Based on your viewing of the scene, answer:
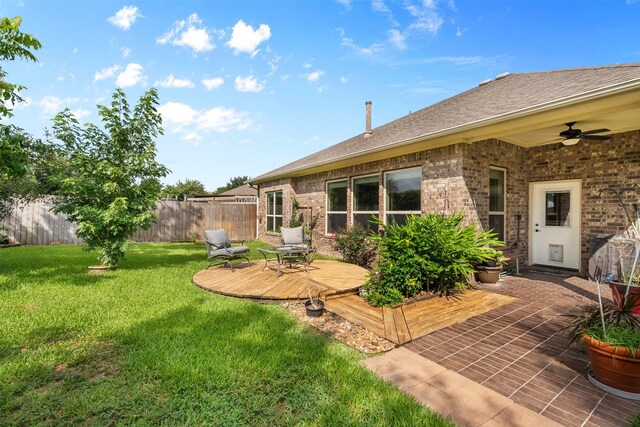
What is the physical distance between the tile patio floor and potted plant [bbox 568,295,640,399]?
12cm

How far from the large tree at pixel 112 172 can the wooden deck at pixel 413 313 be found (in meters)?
5.34

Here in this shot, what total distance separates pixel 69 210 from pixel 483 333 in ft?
27.2

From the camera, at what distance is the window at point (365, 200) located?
790 cm

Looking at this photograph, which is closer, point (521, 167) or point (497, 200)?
point (497, 200)

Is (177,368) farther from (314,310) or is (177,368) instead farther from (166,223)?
→ (166,223)

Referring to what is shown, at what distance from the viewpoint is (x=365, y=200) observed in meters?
8.27

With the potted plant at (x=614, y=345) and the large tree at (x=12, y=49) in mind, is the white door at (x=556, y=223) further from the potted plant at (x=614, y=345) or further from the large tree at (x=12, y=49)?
the large tree at (x=12, y=49)

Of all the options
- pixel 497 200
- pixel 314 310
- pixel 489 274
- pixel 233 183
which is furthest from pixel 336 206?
pixel 233 183

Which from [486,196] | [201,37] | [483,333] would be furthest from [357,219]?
[201,37]

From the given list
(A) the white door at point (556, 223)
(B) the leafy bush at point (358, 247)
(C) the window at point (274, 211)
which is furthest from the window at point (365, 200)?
(C) the window at point (274, 211)

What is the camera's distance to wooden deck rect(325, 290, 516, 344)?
363cm

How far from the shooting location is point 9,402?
2.18 metres

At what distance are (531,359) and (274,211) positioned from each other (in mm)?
10957

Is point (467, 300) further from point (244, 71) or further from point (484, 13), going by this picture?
point (244, 71)
